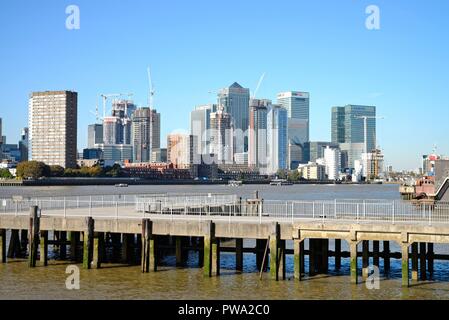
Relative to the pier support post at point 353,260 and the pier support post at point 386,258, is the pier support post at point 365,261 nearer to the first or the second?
the pier support post at point 353,260

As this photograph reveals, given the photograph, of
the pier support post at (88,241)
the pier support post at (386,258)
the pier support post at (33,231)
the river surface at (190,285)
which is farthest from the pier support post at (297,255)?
the pier support post at (33,231)

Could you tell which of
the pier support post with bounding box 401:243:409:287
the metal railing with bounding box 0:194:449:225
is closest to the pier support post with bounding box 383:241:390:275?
the metal railing with bounding box 0:194:449:225

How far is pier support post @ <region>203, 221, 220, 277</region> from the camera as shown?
131ft

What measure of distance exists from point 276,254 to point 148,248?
27.6 feet

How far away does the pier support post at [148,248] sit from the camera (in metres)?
41.5

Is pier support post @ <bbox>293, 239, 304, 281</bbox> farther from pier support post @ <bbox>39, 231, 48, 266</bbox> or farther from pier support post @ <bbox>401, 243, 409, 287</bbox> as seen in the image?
pier support post @ <bbox>39, 231, 48, 266</bbox>

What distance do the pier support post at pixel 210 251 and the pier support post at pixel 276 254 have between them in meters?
3.59

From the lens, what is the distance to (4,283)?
40531mm

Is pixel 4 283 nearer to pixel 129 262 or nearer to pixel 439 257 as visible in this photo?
pixel 129 262

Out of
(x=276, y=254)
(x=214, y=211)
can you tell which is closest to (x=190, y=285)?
(x=276, y=254)

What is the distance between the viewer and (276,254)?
3900 centimetres
